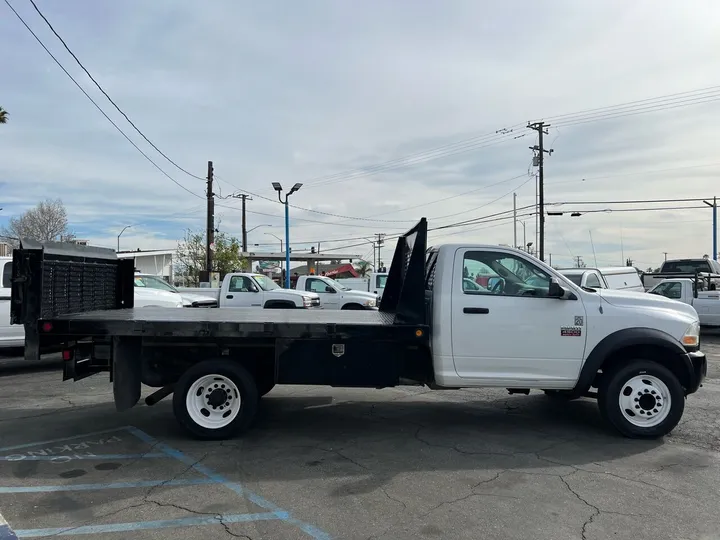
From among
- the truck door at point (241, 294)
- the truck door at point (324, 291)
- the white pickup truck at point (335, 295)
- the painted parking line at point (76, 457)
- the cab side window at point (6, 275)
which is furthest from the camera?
the truck door at point (324, 291)

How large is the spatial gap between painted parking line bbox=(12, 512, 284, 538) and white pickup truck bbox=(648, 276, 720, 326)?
48.8 feet

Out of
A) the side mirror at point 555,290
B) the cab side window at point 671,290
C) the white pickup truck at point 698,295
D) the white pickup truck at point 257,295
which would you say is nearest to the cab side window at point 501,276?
the side mirror at point 555,290

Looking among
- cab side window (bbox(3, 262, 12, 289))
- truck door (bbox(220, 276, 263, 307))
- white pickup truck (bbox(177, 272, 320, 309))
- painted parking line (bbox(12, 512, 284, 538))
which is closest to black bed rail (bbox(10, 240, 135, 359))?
painted parking line (bbox(12, 512, 284, 538))

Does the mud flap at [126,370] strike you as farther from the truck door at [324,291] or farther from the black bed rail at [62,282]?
the truck door at [324,291]

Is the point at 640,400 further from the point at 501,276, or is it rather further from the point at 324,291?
the point at 324,291

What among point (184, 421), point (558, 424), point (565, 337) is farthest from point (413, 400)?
point (184, 421)

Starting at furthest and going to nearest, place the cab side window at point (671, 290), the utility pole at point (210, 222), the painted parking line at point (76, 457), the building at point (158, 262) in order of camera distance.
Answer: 1. the building at point (158, 262)
2. the utility pole at point (210, 222)
3. the cab side window at point (671, 290)
4. the painted parking line at point (76, 457)

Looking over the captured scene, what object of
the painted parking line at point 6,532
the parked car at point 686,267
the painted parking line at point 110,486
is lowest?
the painted parking line at point 6,532

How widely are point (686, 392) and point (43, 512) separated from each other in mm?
6225

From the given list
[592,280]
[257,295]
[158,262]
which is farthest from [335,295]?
[158,262]

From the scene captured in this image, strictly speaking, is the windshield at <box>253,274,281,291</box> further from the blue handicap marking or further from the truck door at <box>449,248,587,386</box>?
the truck door at <box>449,248,587,386</box>

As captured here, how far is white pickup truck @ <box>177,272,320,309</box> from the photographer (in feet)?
56.3

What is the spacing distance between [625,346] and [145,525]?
4815mm

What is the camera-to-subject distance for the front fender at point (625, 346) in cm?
588
